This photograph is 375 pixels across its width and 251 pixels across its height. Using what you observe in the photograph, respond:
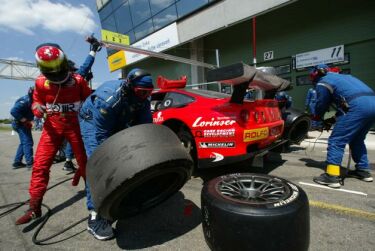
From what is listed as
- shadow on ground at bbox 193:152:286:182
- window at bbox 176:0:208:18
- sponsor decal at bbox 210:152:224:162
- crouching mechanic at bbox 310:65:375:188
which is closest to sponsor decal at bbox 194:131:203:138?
sponsor decal at bbox 210:152:224:162

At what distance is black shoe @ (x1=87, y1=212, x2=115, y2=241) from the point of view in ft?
7.57

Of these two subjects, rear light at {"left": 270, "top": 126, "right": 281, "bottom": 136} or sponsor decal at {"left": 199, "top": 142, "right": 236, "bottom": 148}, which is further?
rear light at {"left": 270, "top": 126, "right": 281, "bottom": 136}

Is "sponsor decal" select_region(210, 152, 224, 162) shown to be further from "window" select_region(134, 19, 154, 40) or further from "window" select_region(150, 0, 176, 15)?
"window" select_region(134, 19, 154, 40)

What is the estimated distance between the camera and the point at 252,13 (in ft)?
34.6

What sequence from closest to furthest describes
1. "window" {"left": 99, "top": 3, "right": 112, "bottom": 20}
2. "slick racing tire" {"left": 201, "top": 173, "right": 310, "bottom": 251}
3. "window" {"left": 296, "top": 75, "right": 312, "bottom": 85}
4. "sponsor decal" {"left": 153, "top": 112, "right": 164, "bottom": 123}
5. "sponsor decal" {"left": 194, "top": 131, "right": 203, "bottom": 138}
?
1. "slick racing tire" {"left": 201, "top": 173, "right": 310, "bottom": 251}
2. "sponsor decal" {"left": 194, "top": 131, "right": 203, "bottom": 138}
3. "sponsor decal" {"left": 153, "top": 112, "right": 164, "bottom": 123}
4. "window" {"left": 296, "top": 75, "right": 312, "bottom": 85}
5. "window" {"left": 99, "top": 3, "right": 112, "bottom": 20}

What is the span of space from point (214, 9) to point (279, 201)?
38.6ft

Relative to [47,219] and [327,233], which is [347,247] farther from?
[47,219]

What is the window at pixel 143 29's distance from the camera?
53.4ft

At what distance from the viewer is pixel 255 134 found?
329cm

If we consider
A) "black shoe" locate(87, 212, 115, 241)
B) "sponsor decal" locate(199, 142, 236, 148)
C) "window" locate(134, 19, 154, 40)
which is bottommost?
"black shoe" locate(87, 212, 115, 241)

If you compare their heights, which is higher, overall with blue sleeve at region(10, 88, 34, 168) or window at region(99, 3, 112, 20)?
window at region(99, 3, 112, 20)

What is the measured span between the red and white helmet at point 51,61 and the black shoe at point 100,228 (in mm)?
1419

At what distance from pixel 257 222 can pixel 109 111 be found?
158 cm

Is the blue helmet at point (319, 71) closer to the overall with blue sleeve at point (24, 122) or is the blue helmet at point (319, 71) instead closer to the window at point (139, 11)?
the overall with blue sleeve at point (24, 122)
